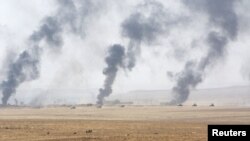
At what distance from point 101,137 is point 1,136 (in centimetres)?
1387

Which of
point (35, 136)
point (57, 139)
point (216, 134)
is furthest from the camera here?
point (35, 136)

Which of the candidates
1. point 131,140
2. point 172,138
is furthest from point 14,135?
point 172,138

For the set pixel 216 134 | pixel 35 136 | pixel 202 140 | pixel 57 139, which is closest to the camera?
pixel 216 134

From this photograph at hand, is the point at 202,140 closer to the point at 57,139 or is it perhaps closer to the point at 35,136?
the point at 57,139

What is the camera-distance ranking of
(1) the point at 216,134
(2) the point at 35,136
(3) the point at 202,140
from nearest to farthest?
(1) the point at 216,134
(3) the point at 202,140
(2) the point at 35,136

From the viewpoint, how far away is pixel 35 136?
59.3 m

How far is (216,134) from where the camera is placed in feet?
80.7

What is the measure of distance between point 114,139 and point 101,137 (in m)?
3.40

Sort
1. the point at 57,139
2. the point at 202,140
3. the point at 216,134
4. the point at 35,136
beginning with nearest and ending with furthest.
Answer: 1. the point at 216,134
2. the point at 202,140
3. the point at 57,139
4. the point at 35,136

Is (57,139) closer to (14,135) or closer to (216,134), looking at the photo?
(14,135)

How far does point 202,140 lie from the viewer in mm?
51219

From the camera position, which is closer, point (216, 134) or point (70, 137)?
point (216, 134)

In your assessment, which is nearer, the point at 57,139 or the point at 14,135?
the point at 57,139

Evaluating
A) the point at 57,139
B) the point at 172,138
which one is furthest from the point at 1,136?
the point at 172,138
